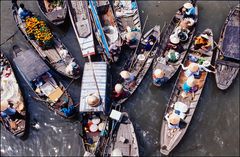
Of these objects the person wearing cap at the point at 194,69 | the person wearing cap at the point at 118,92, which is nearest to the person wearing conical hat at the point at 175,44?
the person wearing cap at the point at 194,69

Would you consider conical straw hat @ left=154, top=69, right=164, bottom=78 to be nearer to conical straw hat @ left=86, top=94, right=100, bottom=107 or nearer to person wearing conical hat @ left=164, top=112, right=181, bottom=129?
person wearing conical hat @ left=164, top=112, right=181, bottom=129

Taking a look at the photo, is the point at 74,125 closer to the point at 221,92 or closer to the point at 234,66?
the point at 221,92

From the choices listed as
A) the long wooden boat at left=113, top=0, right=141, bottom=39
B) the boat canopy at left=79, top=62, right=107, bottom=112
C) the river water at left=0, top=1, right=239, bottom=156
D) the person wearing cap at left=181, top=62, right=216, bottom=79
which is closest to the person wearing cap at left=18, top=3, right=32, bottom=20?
the river water at left=0, top=1, right=239, bottom=156

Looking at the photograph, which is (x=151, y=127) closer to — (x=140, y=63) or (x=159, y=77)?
(x=159, y=77)

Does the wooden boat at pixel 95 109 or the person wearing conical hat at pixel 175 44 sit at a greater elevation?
the person wearing conical hat at pixel 175 44

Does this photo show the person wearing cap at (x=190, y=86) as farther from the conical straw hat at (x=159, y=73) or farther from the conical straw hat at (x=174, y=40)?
the conical straw hat at (x=174, y=40)

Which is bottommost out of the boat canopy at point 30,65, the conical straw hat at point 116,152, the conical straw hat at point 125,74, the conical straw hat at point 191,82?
the conical straw hat at point 116,152

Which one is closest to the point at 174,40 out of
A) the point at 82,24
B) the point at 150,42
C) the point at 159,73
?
the point at 150,42
